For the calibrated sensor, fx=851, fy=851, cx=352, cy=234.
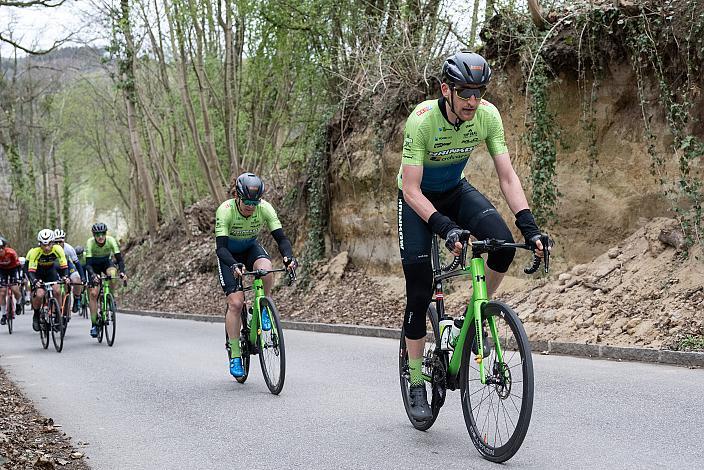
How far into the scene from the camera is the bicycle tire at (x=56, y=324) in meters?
13.9

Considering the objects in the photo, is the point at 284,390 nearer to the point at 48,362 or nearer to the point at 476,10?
the point at 48,362

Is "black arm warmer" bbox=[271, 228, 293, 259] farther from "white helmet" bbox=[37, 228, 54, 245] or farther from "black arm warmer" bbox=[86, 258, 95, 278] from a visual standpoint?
"white helmet" bbox=[37, 228, 54, 245]

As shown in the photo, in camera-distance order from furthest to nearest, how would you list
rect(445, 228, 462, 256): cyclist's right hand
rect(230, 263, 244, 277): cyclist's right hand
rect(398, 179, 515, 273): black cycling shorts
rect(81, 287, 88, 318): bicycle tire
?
1. rect(81, 287, 88, 318): bicycle tire
2. rect(230, 263, 244, 277): cyclist's right hand
3. rect(398, 179, 515, 273): black cycling shorts
4. rect(445, 228, 462, 256): cyclist's right hand

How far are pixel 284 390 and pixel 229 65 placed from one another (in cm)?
1634

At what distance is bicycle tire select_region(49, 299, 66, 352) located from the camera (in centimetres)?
1389

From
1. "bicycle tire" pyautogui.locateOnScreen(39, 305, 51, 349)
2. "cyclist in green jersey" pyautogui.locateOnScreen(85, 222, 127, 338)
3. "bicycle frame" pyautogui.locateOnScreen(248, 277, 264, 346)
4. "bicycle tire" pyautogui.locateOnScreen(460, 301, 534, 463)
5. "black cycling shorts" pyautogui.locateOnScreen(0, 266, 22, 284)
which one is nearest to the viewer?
"bicycle tire" pyautogui.locateOnScreen(460, 301, 534, 463)

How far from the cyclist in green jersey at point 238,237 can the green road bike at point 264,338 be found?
0.08m

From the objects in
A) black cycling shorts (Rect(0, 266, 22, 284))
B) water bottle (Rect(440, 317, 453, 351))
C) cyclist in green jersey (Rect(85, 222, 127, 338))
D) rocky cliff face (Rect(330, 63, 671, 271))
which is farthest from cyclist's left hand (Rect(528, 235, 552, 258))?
black cycling shorts (Rect(0, 266, 22, 284))

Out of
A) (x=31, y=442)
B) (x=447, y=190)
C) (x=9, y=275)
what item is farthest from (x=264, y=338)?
(x=9, y=275)

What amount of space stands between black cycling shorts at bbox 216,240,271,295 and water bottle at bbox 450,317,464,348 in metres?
3.71

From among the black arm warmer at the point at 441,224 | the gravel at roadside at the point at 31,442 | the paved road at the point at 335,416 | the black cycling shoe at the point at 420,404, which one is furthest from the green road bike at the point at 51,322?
the black arm warmer at the point at 441,224

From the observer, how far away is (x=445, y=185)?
228 inches

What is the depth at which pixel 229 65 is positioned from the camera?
23.3 m

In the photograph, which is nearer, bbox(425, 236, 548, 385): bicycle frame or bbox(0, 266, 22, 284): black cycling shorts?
bbox(425, 236, 548, 385): bicycle frame
